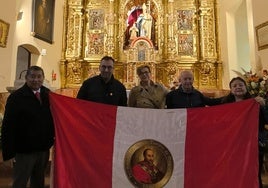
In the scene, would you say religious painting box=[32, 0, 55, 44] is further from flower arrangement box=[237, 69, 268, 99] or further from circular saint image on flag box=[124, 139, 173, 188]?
circular saint image on flag box=[124, 139, 173, 188]

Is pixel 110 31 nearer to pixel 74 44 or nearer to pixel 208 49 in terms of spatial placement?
pixel 74 44

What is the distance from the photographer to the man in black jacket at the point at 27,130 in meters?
2.24

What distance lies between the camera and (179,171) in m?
2.25

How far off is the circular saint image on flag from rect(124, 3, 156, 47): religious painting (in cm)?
768

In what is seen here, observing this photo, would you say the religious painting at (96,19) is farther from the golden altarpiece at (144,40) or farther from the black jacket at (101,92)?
the black jacket at (101,92)

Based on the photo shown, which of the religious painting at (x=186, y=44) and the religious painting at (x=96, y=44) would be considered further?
the religious painting at (x=96, y=44)

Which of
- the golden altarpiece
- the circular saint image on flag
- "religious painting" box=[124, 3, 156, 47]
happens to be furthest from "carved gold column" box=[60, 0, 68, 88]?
the circular saint image on flag

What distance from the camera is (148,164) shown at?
2281 mm

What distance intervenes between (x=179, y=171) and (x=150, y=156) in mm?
265

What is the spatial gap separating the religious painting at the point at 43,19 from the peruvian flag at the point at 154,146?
6.40 meters

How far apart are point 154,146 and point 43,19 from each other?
748cm

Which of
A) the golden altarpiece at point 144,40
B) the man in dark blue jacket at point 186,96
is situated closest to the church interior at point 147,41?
the golden altarpiece at point 144,40

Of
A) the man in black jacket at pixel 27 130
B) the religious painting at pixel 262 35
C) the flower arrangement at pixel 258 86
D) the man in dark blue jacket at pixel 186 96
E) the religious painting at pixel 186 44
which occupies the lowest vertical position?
the man in black jacket at pixel 27 130

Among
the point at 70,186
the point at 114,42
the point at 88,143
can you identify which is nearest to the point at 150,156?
the point at 88,143
